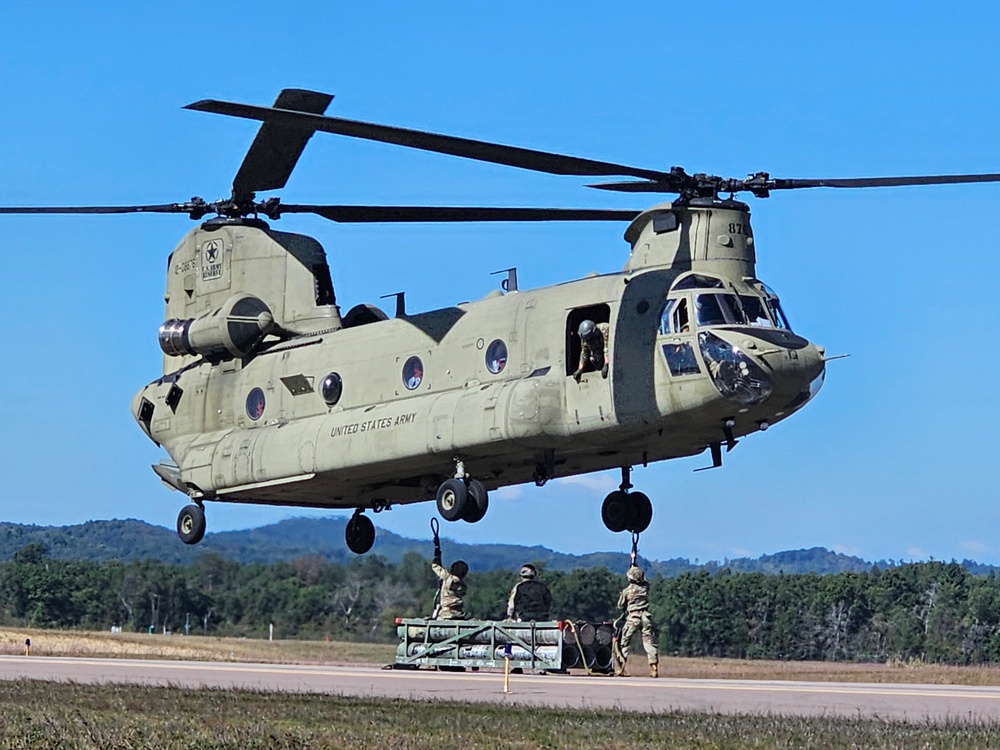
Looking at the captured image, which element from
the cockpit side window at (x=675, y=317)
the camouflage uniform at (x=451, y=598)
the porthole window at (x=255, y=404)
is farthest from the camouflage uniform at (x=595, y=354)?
the porthole window at (x=255, y=404)

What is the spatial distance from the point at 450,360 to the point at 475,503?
2.44m

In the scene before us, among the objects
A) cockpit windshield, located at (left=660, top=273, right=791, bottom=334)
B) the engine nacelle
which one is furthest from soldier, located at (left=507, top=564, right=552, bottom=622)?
the engine nacelle

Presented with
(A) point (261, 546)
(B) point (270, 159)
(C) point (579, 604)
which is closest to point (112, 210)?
(B) point (270, 159)

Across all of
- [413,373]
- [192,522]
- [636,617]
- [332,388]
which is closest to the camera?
[636,617]

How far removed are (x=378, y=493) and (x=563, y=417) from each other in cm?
612

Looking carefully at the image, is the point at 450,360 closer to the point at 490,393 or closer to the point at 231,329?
the point at 490,393

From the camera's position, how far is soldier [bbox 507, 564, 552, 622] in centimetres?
2644

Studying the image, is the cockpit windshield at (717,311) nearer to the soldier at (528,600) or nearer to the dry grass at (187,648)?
the soldier at (528,600)

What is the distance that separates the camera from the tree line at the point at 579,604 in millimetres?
47406

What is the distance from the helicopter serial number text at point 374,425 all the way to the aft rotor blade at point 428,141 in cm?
579

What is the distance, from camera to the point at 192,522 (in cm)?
3206

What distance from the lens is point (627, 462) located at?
1110 inches

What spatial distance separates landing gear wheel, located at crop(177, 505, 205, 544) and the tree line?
41.2 ft

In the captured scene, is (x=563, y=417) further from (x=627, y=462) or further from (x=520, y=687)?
(x=520, y=687)
